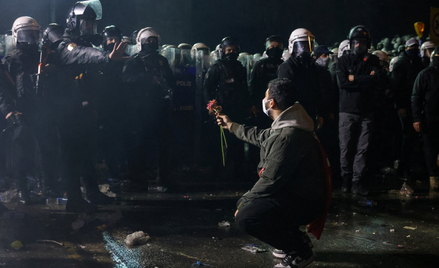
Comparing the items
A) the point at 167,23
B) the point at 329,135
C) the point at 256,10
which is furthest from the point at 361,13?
the point at 329,135

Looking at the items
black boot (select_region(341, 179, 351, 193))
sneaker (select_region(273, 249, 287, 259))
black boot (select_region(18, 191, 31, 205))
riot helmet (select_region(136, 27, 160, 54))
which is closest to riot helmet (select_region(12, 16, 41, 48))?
riot helmet (select_region(136, 27, 160, 54))

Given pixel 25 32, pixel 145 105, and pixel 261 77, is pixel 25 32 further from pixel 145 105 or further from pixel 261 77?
pixel 261 77

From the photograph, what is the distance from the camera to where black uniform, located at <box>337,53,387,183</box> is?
21.4ft

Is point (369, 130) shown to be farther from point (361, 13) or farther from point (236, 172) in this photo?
point (361, 13)

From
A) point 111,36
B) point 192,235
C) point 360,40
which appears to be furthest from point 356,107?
point 111,36

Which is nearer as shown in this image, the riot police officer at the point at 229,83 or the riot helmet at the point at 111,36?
the riot police officer at the point at 229,83

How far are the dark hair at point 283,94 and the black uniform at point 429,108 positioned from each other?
4.47m

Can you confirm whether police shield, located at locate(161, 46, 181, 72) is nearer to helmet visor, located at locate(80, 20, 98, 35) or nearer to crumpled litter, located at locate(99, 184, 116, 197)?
crumpled litter, located at locate(99, 184, 116, 197)

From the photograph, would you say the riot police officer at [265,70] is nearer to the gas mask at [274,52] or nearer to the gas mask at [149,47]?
the gas mask at [274,52]

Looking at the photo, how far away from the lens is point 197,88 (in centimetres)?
851

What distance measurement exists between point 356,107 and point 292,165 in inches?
146

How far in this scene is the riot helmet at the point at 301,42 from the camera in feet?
21.3

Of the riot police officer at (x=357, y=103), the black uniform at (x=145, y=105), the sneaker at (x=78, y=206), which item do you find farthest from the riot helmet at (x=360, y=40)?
the sneaker at (x=78, y=206)

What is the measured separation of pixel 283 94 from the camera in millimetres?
3502
